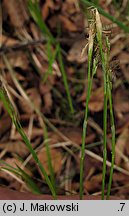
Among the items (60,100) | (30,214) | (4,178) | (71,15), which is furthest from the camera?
(71,15)

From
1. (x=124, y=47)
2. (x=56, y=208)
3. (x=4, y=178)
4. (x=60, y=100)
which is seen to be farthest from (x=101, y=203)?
(x=124, y=47)

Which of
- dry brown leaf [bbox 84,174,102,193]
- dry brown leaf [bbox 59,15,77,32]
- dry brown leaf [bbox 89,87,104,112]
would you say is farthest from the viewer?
dry brown leaf [bbox 59,15,77,32]

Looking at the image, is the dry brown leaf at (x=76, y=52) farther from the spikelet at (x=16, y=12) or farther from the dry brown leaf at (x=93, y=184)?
the dry brown leaf at (x=93, y=184)

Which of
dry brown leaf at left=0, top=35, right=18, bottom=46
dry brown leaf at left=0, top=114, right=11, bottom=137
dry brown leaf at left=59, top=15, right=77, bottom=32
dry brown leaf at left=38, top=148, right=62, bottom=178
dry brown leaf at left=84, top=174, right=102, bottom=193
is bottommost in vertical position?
dry brown leaf at left=84, top=174, right=102, bottom=193

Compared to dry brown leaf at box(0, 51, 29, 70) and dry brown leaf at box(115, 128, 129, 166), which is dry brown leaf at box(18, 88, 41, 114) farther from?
dry brown leaf at box(115, 128, 129, 166)

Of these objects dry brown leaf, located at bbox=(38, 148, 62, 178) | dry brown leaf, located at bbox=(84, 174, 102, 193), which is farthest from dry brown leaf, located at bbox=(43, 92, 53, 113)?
dry brown leaf, located at bbox=(84, 174, 102, 193)

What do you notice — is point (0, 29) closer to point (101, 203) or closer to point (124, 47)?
point (124, 47)

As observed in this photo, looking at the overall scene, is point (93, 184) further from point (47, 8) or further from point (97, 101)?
point (47, 8)

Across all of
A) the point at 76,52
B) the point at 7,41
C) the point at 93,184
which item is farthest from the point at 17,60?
the point at 93,184

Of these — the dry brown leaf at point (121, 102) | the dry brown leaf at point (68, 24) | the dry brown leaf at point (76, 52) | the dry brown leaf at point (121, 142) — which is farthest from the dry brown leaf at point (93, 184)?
the dry brown leaf at point (68, 24)
